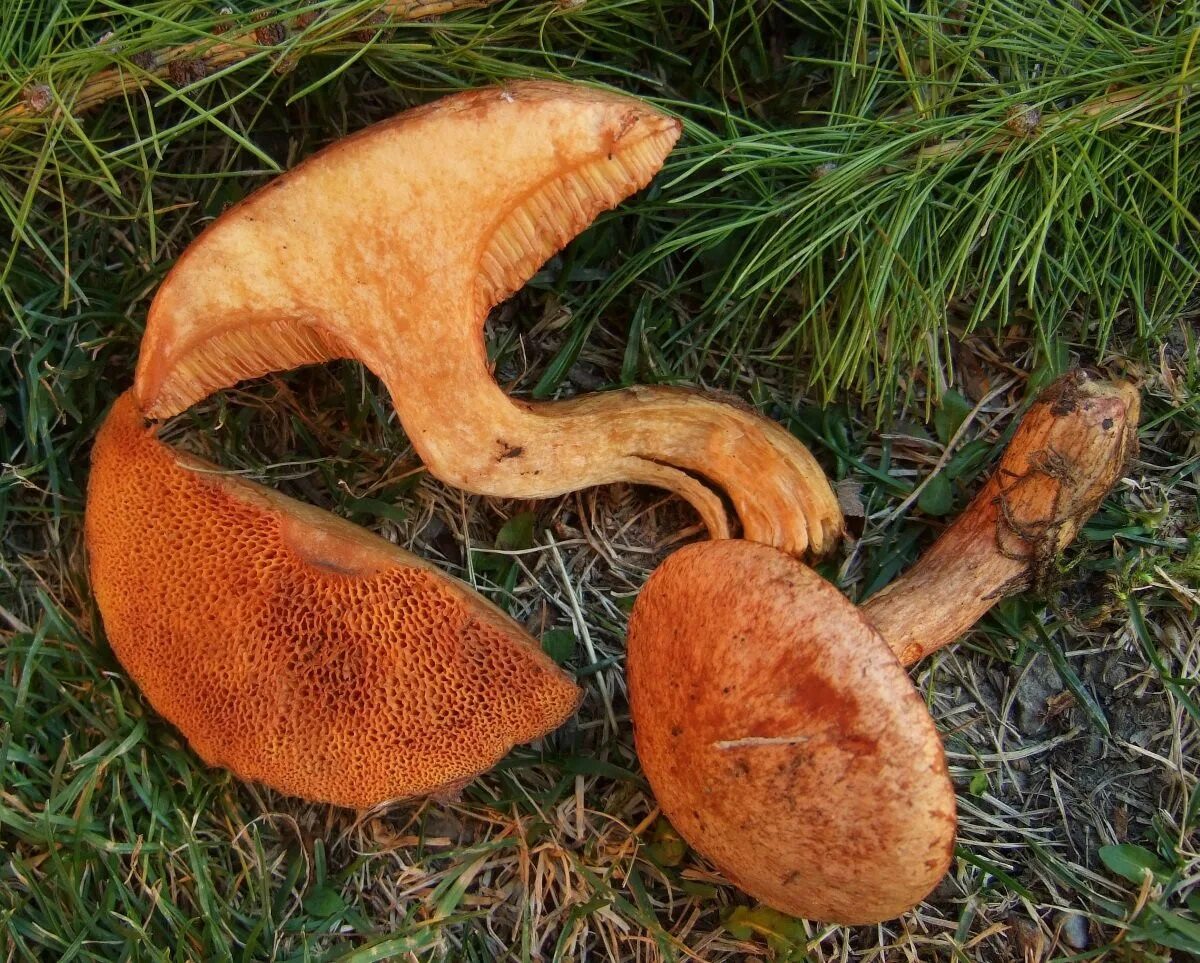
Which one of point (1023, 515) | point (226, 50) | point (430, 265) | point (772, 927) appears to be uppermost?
point (226, 50)

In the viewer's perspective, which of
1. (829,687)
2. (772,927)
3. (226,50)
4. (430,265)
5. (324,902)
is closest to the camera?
(829,687)

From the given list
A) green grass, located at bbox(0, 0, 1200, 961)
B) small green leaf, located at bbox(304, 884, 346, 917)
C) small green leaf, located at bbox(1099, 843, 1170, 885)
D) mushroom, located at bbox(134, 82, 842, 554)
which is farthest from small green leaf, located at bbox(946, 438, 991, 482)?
small green leaf, located at bbox(304, 884, 346, 917)

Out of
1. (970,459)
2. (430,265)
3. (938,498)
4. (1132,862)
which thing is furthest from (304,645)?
(1132,862)

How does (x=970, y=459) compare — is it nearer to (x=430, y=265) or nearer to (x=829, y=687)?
(x=829, y=687)

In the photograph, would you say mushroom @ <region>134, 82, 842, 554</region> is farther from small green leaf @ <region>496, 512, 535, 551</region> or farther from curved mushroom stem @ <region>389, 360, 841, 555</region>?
small green leaf @ <region>496, 512, 535, 551</region>

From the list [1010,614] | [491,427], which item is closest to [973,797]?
[1010,614]

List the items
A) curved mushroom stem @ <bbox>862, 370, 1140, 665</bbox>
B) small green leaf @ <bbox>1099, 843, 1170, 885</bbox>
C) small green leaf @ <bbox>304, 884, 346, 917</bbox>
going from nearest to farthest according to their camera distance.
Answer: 1. curved mushroom stem @ <bbox>862, 370, 1140, 665</bbox>
2. small green leaf @ <bbox>1099, 843, 1170, 885</bbox>
3. small green leaf @ <bbox>304, 884, 346, 917</bbox>

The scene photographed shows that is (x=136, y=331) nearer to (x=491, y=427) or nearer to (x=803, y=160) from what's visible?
(x=491, y=427)
